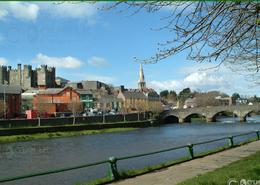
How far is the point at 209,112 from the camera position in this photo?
112625 mm

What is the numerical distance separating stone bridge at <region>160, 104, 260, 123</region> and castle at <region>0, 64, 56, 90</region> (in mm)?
61878

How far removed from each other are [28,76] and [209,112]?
8275cm

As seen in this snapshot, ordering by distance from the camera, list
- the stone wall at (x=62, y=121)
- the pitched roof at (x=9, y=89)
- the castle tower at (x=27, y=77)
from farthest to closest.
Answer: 1. the castle tower at (x=27, y=77)
2. the pitched roof at (x=9, y=89)
3. the stone wall at (x=62, y=121)

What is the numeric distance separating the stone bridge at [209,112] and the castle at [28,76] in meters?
61.9

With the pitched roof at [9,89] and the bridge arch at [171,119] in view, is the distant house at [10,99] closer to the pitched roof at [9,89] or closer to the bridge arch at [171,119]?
the pitched roof at [9,89]

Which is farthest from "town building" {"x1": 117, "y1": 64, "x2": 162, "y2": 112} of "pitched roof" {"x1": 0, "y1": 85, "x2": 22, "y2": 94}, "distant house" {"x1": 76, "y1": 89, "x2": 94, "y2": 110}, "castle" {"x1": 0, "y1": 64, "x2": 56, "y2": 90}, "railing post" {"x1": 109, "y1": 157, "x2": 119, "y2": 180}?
"railing post" {"x1": 109, "y1": 157, "x2": 119, "y2": 180}

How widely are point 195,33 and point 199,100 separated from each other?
6621 inches

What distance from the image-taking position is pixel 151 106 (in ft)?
402

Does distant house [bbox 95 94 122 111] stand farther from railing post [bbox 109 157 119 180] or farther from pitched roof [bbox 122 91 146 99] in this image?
railing post [bbox 109 157 119 180]

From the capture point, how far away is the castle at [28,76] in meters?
166

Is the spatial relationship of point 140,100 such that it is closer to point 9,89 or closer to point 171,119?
point 171,119

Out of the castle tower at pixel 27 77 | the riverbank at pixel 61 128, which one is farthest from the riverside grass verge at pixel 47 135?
the castle tower at pixel 27 77

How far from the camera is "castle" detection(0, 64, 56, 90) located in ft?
545

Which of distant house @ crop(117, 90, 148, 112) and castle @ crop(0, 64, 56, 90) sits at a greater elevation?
castle @ crop(0, 64, 56, 90)
